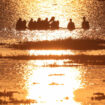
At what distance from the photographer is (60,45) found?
105 ft

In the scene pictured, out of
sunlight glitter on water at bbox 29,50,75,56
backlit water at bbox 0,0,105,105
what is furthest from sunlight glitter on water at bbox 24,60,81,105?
sunlight glitter on water at bbox 29,50,75,56

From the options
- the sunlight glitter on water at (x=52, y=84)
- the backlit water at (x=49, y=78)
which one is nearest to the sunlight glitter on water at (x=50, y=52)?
the backlit water at (x=49, y=78)

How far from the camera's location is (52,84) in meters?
21.1

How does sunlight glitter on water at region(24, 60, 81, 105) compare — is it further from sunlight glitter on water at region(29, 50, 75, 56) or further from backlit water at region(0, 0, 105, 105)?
sunlight glitter on water at region(29, 50, 75, 56)

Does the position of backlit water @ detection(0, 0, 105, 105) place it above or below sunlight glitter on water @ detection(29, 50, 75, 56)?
below

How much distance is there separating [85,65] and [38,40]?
10459 mm

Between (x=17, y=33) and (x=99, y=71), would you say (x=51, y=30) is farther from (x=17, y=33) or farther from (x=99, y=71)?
(x=99, y=71)

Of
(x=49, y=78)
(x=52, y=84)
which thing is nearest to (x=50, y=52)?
(x=49, y=78)

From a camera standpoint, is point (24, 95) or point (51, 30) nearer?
point (24, 95)

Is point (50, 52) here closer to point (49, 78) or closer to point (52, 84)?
point (49, 78)

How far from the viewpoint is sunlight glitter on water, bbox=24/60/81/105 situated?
18422mm

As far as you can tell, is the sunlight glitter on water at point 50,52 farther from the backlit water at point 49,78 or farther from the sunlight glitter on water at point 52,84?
the sunlight glitter on water at point 52,84

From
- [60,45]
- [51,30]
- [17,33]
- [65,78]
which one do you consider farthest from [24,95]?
[51,30]

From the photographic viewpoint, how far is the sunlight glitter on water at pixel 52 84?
18.4 metres
